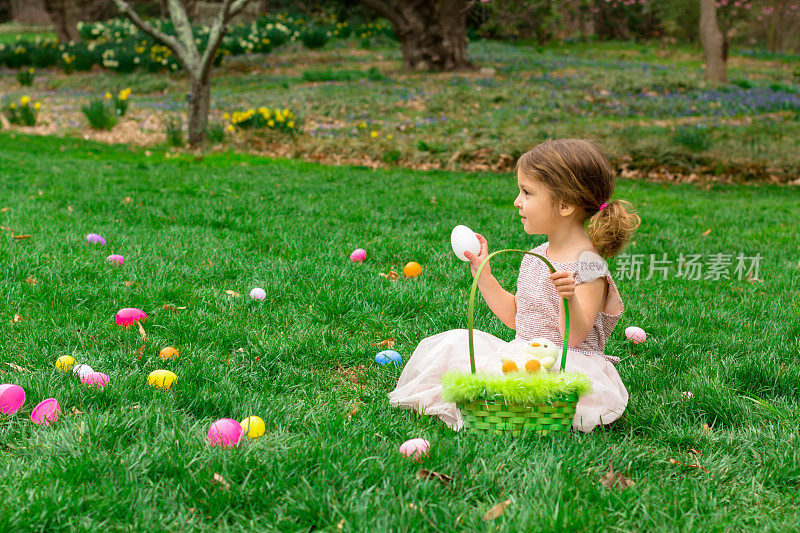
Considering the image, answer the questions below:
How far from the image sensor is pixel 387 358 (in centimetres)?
292

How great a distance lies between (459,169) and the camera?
8.68m

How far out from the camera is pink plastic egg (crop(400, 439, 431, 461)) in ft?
6.79

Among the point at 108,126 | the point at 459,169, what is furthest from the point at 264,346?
the point at 108,126

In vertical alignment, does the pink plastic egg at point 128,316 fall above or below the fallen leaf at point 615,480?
above

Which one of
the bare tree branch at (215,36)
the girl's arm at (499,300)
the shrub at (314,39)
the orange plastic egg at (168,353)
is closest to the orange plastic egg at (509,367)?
the girl's arm at (499,300)

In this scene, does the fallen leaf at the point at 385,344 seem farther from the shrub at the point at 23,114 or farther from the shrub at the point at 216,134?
the shrub at the point at 23,114

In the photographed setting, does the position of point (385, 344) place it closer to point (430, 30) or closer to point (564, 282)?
point (564, 282)

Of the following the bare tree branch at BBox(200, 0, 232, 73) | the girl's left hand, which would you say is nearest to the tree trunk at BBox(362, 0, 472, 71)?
the bare tree branch at BBox(200, 0, 232, 73)

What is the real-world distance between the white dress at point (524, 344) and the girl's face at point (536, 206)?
6.3 inches

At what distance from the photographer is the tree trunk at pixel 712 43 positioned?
14339 millimetres

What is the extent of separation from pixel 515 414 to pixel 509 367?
0.50 feet

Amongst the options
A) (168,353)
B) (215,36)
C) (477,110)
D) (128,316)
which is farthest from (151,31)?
(168,353)

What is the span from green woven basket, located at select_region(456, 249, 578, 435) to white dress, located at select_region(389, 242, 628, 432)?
0.59 feet

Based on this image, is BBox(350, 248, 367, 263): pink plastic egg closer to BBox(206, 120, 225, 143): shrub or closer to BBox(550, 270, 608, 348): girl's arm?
BBox(550, 270, 608, 348): girl's arm
